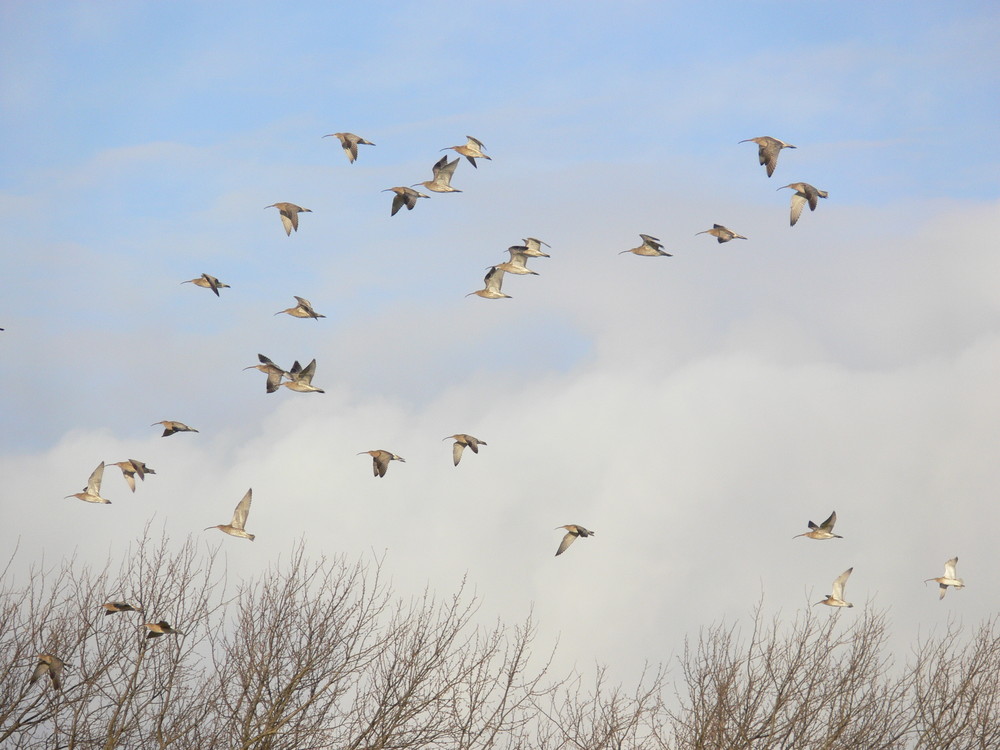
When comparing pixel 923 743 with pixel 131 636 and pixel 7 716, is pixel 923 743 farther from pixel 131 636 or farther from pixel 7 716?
pixel 7 716

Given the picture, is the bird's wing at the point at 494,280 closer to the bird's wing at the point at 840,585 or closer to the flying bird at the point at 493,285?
the flying bird at the point at 493,285

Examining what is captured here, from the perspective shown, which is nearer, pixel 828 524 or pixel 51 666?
pixel 51 666

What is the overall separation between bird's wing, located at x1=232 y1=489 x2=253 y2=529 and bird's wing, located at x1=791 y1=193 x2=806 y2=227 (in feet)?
34.6

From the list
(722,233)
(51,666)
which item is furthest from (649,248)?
(51,666)

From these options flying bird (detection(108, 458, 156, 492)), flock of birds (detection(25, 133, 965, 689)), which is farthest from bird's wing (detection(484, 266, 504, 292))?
flying bird (detection(108, 458, 156, 492))

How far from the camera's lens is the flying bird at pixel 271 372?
83.6ft

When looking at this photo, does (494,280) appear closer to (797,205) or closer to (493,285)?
(493,285)

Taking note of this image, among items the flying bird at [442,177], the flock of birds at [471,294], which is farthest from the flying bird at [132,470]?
the flying bird at [442,177]

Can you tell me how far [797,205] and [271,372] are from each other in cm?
970

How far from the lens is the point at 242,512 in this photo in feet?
82.6

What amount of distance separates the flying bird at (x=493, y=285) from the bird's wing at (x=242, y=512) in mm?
5676

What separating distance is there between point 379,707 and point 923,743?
10535 mm

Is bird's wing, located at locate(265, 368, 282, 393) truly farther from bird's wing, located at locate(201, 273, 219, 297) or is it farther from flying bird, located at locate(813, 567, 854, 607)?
flying bird, located at locate(813, 567, 854, 607)

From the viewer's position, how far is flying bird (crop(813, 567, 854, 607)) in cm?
2875
